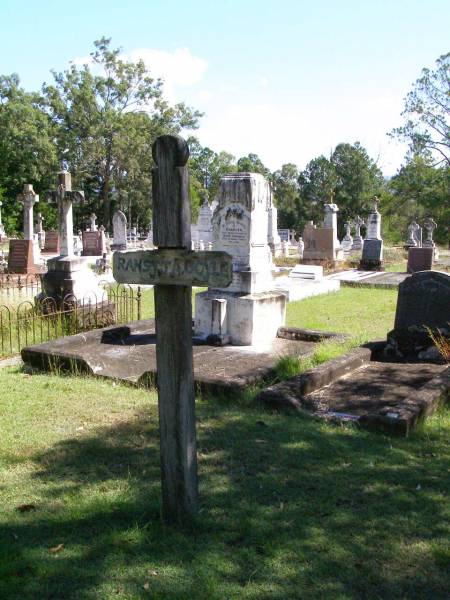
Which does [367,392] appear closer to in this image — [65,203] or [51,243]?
[65,203]

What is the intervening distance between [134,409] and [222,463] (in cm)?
161

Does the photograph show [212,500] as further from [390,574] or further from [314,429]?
[314,429]

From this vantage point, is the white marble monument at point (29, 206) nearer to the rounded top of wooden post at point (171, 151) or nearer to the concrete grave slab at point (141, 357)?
the concrete grave slab at point (141, 357)

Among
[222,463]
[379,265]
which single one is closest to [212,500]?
[222,463]

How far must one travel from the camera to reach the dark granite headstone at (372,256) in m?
23.3

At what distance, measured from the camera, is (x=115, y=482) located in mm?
4047

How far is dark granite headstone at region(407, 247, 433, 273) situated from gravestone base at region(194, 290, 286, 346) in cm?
1351

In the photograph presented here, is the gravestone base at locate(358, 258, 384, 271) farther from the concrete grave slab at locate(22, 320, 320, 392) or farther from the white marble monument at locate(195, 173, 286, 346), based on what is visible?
the concrete grave slab at locate(22, 320, 320, 392)

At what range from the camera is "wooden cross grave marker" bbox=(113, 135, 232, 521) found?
334 cm

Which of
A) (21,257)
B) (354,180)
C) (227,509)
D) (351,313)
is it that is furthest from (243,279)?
(354,180)

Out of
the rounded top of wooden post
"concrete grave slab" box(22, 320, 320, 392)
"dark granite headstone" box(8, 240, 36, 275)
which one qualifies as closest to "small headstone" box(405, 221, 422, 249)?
"dark granite headstone" box(8, 240, 36, 275)

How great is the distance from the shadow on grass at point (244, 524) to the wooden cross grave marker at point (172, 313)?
36 centimetres

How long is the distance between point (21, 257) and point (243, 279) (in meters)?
13.7

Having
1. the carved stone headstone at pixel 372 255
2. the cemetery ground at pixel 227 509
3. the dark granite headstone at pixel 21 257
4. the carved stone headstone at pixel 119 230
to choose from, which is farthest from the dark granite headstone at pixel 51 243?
the cemetery ground at pixel 227 509
